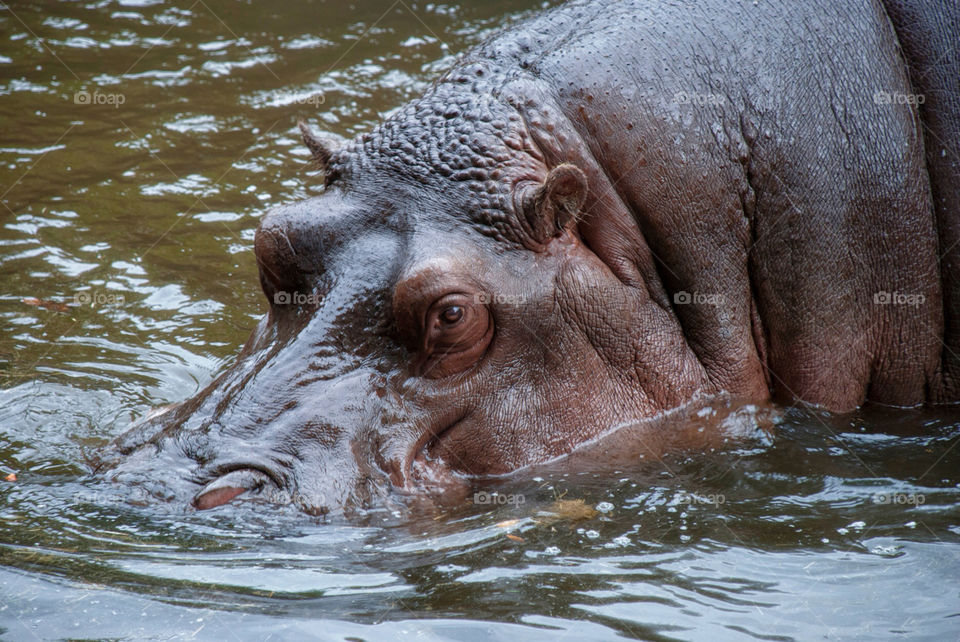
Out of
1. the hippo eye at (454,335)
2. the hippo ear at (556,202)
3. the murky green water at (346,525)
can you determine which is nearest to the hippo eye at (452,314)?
the hippo eye at (454,335)

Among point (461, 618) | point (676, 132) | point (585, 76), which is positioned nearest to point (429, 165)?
point (585, 76)

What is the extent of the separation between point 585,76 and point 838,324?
1757mm

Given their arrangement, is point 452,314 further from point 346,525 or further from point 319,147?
point 319,147

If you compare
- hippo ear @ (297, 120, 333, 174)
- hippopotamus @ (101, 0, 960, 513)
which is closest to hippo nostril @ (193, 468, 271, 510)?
hippopotamus @ (101, 0, 960, 513)

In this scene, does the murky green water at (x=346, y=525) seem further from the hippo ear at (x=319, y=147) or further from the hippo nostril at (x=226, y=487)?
the hippo ear at (x=319, y=147)

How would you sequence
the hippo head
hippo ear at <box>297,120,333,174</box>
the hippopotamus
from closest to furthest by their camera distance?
the hippo head
the hippopotamus
hippo ear at <box>297,120,333,174</box>

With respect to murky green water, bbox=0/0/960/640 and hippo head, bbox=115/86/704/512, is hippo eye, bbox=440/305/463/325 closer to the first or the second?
hippo head, bbox=115/86/704/512

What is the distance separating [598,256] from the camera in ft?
16.1

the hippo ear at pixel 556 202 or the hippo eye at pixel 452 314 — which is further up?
the hippo ear at pixel 556 202

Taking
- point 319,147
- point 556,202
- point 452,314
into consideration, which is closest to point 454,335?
point 452,314

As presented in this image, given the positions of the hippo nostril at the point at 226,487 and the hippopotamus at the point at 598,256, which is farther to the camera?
the hippopotamus at the point at 598,256

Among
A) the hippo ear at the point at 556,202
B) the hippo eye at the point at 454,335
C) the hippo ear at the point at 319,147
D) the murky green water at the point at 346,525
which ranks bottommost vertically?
the murky green water at the point at 346,525

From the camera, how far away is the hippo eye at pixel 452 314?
443 cm

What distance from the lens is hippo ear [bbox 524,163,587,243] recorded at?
452cm
